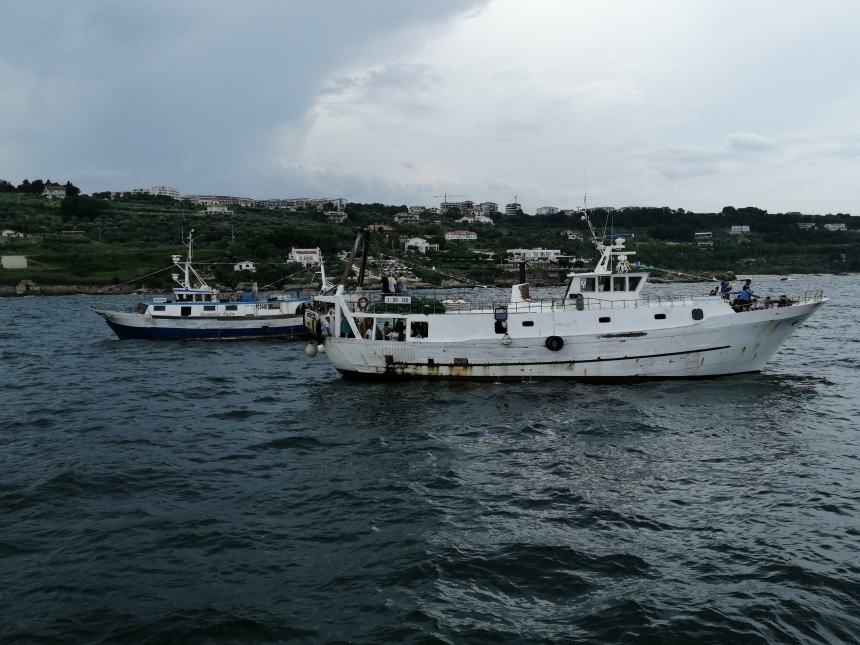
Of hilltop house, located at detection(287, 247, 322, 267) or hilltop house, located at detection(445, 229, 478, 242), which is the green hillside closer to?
hilltop house, located at detection(287, 247, 322, 267)

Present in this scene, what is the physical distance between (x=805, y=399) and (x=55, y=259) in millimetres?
127973

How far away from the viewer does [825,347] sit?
4034 cm

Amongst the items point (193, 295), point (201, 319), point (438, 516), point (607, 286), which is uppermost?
point (607, 286)

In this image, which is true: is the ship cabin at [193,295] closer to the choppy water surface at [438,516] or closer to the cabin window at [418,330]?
the choppy water surface at [438,516]

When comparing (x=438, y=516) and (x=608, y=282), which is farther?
(x=608, y=282)

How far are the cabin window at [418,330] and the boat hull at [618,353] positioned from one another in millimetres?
805

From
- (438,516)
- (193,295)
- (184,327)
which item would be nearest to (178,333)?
(184,327)

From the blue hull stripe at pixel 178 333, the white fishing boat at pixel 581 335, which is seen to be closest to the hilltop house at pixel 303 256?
the blue hull stripe at pixel 178 333

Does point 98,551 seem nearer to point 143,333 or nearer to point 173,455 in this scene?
point 173,455

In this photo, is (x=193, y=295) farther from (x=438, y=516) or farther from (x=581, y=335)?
(x=438, y=516)

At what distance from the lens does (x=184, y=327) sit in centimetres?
4747

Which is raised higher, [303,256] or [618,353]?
[303,256]

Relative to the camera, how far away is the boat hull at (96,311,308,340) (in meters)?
47.1

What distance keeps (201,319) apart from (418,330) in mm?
25132
